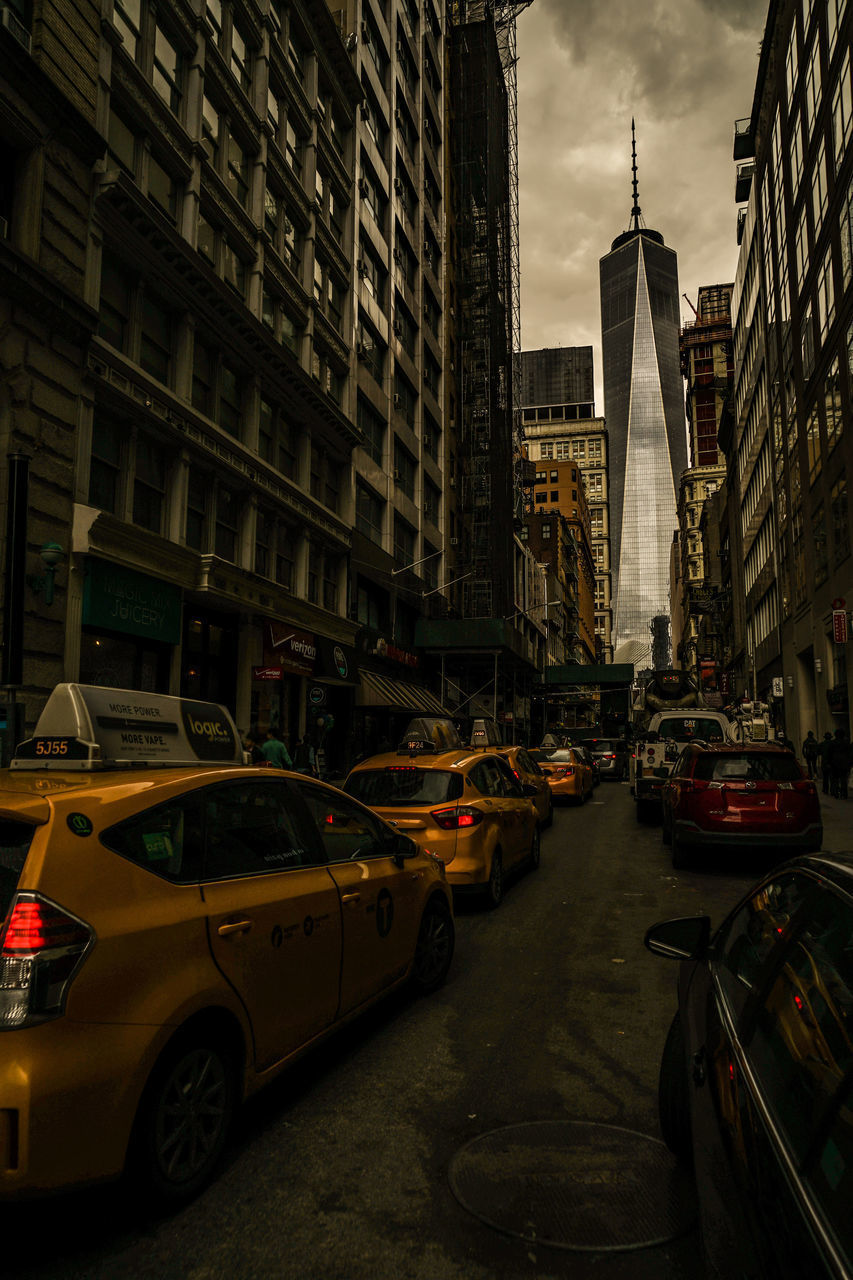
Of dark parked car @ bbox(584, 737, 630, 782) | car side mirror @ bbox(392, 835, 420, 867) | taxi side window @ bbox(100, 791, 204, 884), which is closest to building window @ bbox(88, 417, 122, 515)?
car side mirror @ bbox(392, 835, 420, 867)

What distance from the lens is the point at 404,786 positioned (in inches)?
351

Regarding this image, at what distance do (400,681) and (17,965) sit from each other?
32228 millimetres

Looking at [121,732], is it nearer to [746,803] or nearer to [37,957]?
[37,957]

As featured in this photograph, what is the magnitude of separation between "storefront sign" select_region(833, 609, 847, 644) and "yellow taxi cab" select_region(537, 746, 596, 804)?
992 centimetres

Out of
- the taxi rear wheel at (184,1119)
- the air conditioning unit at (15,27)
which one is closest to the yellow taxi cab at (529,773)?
the taxi rear wheel at (184,1119)

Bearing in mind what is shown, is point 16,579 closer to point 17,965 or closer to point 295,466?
point 17,965

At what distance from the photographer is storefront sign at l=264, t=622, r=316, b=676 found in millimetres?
22219

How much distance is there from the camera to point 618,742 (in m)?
35.2

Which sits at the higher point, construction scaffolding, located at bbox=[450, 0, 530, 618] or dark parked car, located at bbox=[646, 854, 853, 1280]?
construction scaffolding, located at bbox=[450, 0, 530, 618]

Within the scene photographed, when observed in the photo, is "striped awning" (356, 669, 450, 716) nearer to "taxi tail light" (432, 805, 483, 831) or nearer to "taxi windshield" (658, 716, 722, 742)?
"taxi windshield" (658, 716, 722, 742)

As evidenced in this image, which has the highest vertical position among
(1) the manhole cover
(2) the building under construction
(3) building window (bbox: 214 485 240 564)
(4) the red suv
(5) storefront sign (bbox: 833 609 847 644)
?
(2) the building under construction

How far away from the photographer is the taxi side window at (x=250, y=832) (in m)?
3.89

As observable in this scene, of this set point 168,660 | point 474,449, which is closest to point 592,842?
point 168,660

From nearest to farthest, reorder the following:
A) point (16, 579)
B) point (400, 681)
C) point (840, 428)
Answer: point (16, 579), point (840, 428), point (400, 681)
